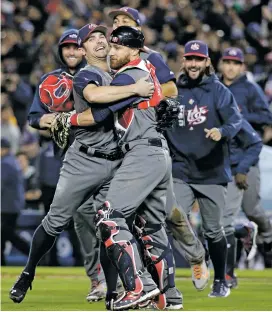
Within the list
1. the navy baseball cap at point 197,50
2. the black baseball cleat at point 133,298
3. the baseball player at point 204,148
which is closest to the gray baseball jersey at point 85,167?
the black baseball cleat at point 133,298

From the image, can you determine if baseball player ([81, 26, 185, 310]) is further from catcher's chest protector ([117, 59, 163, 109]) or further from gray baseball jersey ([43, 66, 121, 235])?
gray baseball jersey ([43, 66, 121, 235])

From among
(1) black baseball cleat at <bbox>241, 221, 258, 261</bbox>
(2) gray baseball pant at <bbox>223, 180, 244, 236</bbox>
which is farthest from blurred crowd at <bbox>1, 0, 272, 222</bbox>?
(2) gray baseball pant at <bbox>223, 180, 244, 236</bbox>

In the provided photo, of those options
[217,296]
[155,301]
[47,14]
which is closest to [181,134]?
[217,296]

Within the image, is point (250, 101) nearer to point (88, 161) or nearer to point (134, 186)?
point (88, 161)

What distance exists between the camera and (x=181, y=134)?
10.1 m

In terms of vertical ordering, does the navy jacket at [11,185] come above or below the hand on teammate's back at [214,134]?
below

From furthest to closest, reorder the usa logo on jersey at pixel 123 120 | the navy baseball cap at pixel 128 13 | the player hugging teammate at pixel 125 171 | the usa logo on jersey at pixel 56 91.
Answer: the usa logo on jersey at pixel 56 91
the navy baseball cap at pixel 128 13
the usa logo on jersey at pixel 123 120
the player hugging teammate at pixel 125 171

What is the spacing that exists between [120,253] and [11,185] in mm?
8516

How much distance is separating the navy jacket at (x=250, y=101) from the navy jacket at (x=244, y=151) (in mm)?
334

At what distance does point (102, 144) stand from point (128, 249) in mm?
1066

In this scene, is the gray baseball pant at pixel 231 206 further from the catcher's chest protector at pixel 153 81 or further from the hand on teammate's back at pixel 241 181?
the catcher's chest protector at pixel 153 81

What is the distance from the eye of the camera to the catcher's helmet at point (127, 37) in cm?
789

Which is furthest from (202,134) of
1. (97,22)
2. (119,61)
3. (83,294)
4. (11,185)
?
(97,22)

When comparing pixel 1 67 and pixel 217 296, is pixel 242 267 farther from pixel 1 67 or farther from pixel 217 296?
pixel 1 67
